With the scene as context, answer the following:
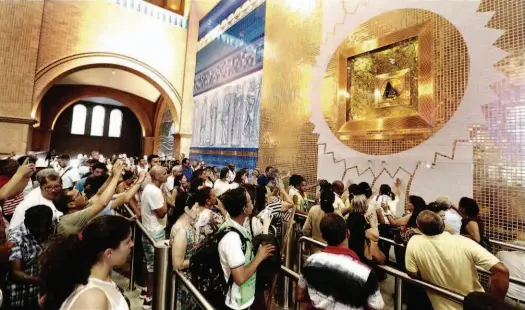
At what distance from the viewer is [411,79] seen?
482 centimetres

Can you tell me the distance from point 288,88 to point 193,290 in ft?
21.5

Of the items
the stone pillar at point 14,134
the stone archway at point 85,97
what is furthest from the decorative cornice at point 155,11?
the stone archway at point 85,97

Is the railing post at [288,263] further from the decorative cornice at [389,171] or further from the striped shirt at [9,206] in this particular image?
the striped shirt at [9,206]

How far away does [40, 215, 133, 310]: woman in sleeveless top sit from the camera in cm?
120

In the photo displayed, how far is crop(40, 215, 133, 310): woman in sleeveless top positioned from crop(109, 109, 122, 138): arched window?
806 inches

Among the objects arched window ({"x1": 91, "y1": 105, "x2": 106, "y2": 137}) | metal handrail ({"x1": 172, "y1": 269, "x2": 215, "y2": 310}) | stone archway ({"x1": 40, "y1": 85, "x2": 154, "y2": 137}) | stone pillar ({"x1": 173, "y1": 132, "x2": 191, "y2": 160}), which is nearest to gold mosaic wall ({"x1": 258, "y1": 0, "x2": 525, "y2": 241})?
metal handrail ({"x1": 172, "y1": 269, "x2": 215, "y2": 310})

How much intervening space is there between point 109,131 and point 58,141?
115 inches

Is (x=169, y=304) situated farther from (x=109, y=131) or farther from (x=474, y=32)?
(x=109, y=131)

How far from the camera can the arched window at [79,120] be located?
18.4 metres

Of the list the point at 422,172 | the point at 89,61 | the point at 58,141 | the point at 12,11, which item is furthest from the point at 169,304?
the point at 58,141

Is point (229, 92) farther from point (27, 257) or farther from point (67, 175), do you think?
point (27, 257)

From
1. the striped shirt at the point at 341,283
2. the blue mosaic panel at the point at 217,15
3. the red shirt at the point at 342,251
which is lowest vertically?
the striped shirt at the point at 341,283

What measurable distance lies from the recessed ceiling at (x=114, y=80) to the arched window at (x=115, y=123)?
3434 millimetres

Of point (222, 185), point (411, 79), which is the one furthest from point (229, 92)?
point (411, 79)
